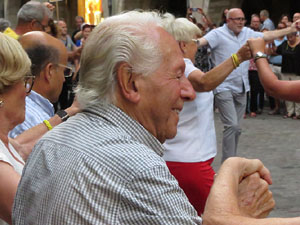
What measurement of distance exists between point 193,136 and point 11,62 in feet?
6.47

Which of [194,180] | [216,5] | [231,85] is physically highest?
[194,180]

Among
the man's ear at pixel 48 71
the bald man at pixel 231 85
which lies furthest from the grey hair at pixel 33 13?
the bald man at pixel 231 85

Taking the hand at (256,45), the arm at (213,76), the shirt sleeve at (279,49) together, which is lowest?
the shirt sleeve at (279,49)

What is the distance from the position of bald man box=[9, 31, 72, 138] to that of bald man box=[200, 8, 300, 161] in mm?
3816

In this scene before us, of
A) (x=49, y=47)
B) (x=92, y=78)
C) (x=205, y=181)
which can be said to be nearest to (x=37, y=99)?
(x=49, y=47)

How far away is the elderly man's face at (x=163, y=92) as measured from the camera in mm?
1700

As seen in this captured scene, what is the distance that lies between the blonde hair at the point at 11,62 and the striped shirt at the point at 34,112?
841mm

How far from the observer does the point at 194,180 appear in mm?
3992

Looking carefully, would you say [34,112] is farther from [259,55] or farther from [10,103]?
[259,55]

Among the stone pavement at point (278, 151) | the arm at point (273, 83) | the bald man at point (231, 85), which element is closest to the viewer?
the arm at point (273, 83)

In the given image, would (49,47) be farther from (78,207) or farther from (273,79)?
(78,207)

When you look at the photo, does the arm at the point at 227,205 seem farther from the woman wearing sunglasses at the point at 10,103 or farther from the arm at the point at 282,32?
the arm at the point at 282,32

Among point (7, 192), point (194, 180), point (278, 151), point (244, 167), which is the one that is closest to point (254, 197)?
point (244, 167)

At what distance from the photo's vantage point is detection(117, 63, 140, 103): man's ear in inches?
65.1
